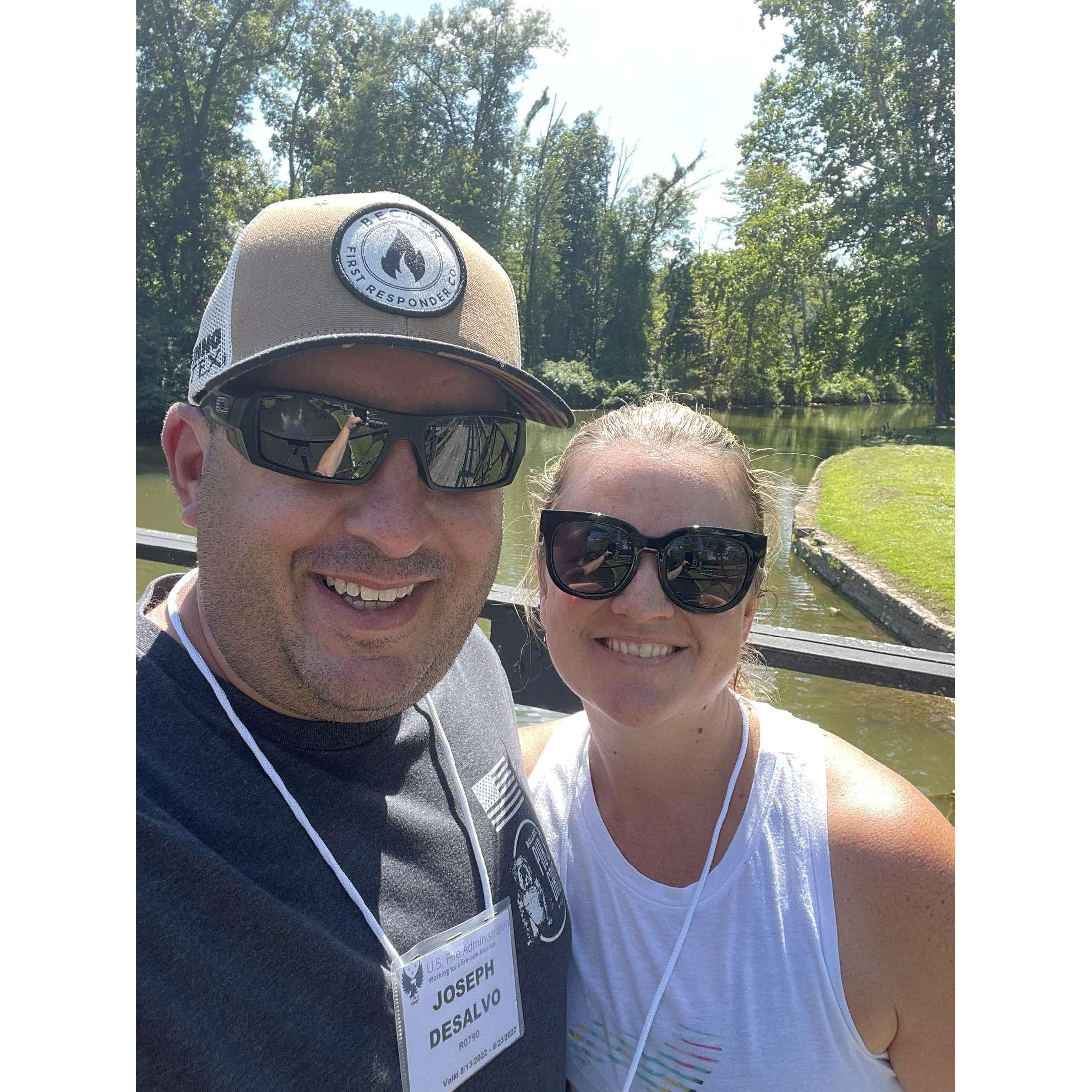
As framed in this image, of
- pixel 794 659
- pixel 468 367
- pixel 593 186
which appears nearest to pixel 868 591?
pixel 794 659

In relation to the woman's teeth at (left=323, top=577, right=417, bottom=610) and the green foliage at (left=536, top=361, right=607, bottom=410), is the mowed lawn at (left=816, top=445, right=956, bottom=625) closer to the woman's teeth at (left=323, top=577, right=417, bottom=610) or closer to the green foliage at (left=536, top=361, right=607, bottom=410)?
the woman's teeth at (left=323, top=577, right=417, bottom=610)

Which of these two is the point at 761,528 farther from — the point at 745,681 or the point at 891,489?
the point at 891,489

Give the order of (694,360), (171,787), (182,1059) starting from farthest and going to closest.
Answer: (694,360) → (171,787) → (182,1059)

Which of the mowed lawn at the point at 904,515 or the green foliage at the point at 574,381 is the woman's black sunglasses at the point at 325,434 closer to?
the mowed lawn at the point at 904,515

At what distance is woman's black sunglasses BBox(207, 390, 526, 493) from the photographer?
1.23m

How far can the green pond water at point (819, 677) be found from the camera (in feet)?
17.1

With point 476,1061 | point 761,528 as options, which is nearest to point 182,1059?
point 476,1061

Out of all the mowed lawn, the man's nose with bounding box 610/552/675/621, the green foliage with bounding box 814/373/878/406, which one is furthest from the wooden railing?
the green foliage with bounding box 814/373/878/406

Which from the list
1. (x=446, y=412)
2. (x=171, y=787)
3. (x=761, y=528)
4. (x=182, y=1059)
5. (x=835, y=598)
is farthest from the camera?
(x=835, y=598)

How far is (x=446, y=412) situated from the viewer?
4.33ft

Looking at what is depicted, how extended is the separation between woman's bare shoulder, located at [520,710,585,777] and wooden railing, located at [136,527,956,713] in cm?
72

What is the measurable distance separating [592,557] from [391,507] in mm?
468
